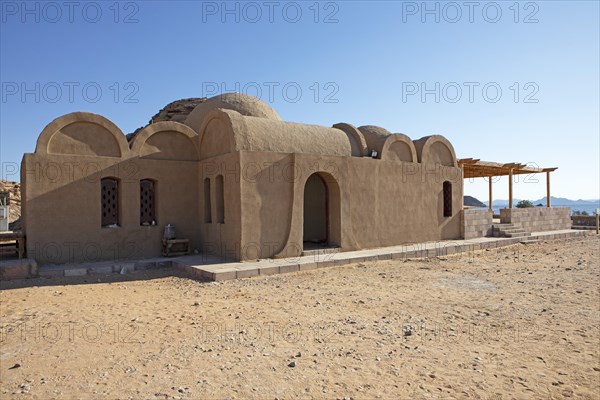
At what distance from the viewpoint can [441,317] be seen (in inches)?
240

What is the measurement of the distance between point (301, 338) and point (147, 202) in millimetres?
7768

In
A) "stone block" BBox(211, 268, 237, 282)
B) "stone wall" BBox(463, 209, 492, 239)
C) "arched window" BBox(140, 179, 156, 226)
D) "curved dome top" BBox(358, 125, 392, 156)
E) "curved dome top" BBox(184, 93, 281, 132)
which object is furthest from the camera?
"stone wall" BBox(463, 209, 492, 239)

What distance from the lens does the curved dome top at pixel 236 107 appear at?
1322 cm

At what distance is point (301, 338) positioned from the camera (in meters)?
5.13

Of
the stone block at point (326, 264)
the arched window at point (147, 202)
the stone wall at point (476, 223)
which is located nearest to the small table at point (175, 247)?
the arched window at point (147, 202)

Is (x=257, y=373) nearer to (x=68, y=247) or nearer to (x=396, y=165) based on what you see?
(x=68, y=247)

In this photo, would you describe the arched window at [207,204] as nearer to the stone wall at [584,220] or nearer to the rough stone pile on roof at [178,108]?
the rough stone pile on roof at [178,108]

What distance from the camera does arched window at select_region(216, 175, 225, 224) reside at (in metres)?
10.9

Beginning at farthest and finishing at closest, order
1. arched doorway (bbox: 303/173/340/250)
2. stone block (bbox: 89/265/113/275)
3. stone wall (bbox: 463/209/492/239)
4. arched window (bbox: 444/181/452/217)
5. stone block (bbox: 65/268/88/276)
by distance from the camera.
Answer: stone wall (bbox: 463/209/492/239), arched window (bbox: 444/181/452/217), arched doorway (bbox: 303/173/340/250), stone block (bbox: 89/265/113/275), stone block (bbox: 65/268/88/276)

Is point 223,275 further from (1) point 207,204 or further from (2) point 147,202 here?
(2) point 147,202

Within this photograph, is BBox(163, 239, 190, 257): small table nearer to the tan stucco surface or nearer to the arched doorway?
the tan stucco surface

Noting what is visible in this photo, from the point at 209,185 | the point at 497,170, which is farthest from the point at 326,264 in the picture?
the point at 497,170

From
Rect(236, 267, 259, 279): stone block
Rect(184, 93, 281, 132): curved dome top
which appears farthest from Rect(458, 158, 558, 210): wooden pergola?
Rect(236, 267, 259, 279): stone block

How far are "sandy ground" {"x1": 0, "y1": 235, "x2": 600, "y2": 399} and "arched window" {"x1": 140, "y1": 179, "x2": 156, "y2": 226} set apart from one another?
277cm
